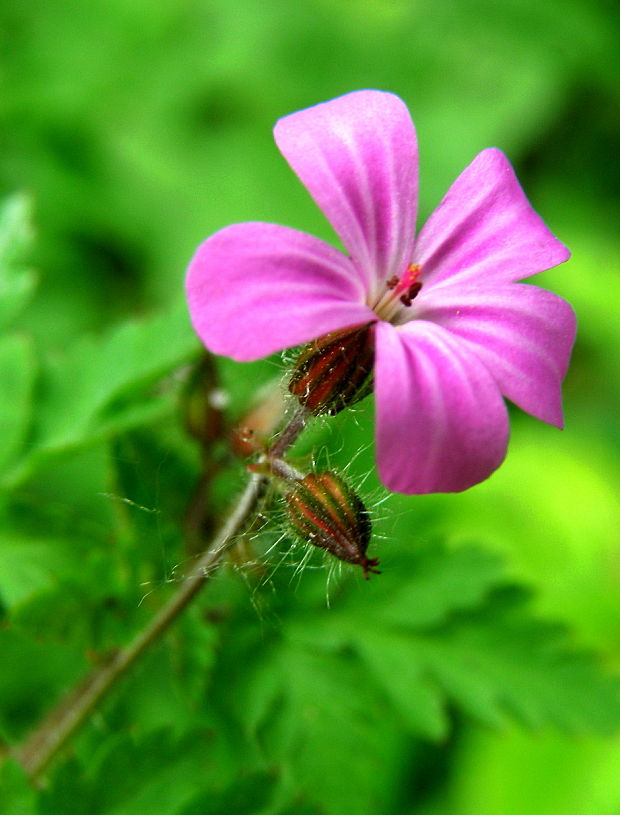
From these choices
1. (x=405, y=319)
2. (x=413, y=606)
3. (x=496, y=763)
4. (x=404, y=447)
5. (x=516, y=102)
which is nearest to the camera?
(x=404, y=447)

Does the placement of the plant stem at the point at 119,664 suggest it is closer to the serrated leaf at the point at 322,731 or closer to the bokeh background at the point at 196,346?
the bokeh background at the point at 196,346

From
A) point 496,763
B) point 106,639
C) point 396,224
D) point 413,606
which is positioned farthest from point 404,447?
point 496,763

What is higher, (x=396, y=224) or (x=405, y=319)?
(x=396, y=224)

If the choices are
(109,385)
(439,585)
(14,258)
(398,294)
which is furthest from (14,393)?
(439,585)

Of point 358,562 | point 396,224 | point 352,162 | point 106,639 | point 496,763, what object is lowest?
point 496,763

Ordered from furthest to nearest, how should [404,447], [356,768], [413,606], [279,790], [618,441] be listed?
[618,441] < [413,606] < [356,768] < [279,790] < [404,447]

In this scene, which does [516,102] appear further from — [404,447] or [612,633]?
[404,447]

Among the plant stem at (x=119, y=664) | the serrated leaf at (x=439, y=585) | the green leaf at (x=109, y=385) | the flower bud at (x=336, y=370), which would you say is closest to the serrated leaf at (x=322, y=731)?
the serrated leaf at (x=439, y=585)

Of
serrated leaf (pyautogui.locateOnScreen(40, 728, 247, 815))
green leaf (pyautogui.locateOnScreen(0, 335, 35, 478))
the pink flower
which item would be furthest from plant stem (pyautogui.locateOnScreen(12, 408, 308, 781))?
green leaf (pyautogui.locateOnScreen(0, 335, 35, 478))

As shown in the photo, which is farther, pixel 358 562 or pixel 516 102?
pixel 516 102
